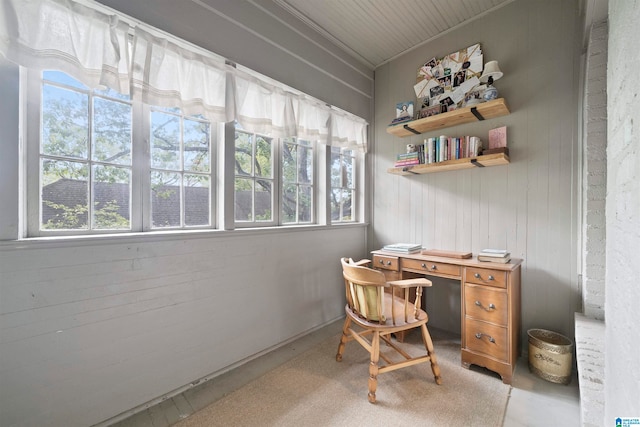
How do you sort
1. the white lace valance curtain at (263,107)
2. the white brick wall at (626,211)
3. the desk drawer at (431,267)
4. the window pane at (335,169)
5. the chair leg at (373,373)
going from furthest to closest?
the window pane at (335,169)
the desk drawer at (431,267)
the white lace valance curtain at (263,107)
the chair leg at (373,373)
the white brick wall at (626,211)

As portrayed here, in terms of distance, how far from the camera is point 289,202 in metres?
2.55

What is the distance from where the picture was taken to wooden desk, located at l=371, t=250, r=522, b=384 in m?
1.85

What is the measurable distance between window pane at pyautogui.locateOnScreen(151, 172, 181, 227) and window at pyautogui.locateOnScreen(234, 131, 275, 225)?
17.3 inches

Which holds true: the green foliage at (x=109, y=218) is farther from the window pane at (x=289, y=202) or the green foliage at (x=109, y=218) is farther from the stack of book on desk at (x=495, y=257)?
the stack of book on desk at (x=495, y=257)

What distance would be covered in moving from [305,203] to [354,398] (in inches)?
66.2

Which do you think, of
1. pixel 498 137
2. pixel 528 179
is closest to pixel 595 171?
pixel 528 179

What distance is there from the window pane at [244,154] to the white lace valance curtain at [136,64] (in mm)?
157

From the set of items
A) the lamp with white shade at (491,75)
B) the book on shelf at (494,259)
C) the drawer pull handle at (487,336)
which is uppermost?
the lamp with white shade at (491,75)

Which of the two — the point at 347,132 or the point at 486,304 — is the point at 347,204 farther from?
the point at 486,304

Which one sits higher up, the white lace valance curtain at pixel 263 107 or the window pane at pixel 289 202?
the white lace valance curtain at pixel 263 107

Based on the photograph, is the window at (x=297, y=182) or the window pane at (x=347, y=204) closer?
the window at (x=297, y=182)

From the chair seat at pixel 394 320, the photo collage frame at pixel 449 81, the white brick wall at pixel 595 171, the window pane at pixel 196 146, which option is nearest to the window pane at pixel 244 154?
the window pane at pixel 196 146

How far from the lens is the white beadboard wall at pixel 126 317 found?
1.25 metres

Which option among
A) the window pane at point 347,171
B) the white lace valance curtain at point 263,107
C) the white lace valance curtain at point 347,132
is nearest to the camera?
the white lace valance curtain at point 263,107
